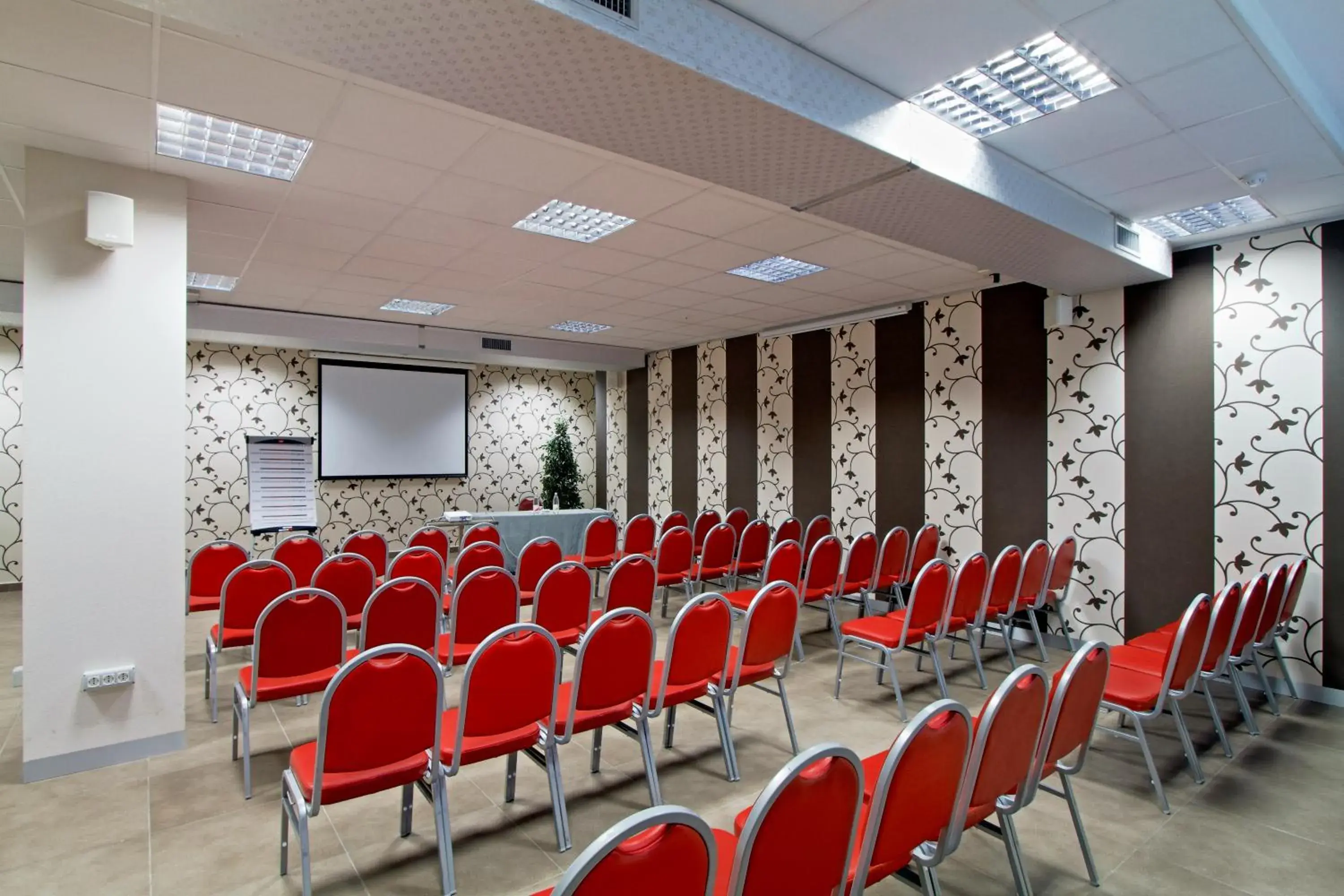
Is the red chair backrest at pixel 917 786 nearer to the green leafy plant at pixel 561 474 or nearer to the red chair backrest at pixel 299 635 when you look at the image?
the red chair backrest at pixel 299 635

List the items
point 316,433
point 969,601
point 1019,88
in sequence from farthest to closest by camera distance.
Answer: point 316,433, point 969,601, point 1019,88

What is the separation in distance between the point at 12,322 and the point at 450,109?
6548mm

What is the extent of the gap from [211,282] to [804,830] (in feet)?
23.0

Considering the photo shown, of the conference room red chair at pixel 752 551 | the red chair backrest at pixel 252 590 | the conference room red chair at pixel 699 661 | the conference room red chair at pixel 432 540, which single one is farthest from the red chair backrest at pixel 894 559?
the red chair backrest at pixel 252 590

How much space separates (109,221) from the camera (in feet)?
10.8

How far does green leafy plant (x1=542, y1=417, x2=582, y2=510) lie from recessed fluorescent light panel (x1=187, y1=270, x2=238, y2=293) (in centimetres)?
514

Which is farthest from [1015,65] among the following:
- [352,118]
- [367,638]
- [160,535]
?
[160,535]

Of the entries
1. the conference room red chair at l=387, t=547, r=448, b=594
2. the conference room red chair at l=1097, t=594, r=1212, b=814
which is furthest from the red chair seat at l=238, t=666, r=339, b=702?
the conference room red chair at l=1097, t=594, r=1212, b=814

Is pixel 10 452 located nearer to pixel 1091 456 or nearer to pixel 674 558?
pixel 674 558

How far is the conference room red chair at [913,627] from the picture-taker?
13.1ft

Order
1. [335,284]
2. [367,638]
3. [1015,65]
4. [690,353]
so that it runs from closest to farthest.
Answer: [1015,65] < [367,638] < [335,284] < [690,353]

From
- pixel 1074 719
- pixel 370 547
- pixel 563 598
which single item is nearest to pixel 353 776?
pixel 563 598

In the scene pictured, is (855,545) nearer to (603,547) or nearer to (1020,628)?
(1020,628)

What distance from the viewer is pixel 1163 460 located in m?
5.12
